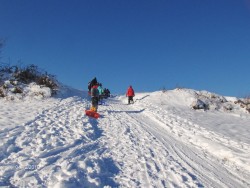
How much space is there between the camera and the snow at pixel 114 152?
6555 mm

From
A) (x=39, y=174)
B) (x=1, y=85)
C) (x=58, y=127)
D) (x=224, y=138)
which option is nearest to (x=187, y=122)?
(x=224, y=138)

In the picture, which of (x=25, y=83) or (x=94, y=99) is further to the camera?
(x=25, y=83)

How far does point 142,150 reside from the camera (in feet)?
30.3

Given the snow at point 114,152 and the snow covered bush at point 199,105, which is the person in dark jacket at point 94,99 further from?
the snow covered bush at point 199,105

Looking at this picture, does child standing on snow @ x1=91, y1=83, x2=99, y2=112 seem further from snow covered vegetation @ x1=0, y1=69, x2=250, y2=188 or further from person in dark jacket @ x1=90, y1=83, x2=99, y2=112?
snow covered vegetation @ x1=0, y1=69, x2=250, y2=188

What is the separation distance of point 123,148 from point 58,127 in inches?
129

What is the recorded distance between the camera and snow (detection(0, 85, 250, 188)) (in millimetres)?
6555

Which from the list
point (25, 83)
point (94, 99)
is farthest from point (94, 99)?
point (25, 83)

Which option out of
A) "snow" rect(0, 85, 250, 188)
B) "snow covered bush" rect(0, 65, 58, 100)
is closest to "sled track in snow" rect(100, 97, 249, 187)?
"snow" rect(0, 85, 250, 188)

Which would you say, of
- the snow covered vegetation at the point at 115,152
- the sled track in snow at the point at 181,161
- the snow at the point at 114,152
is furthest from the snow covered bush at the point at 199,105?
Result: the sled track in snow at the point at 181,161

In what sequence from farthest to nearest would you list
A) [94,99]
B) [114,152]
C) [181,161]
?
[94,99]
[114,152]
[181,161]

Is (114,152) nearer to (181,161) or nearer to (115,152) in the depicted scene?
(115,152)

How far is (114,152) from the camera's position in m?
8.71

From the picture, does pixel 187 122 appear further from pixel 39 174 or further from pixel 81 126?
pixel 39 174
